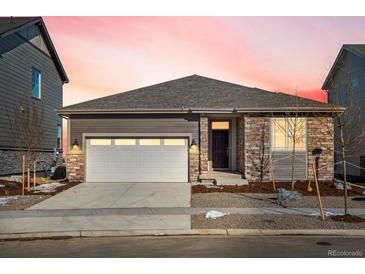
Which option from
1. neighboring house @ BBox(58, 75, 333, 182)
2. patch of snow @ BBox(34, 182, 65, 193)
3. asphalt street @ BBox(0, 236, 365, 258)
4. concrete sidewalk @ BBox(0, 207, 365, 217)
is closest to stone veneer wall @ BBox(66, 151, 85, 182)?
neighboring house @ BBox(58, 75, 333, 182)

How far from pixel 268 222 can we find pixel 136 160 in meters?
10.2

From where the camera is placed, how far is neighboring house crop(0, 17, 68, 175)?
2234 cm

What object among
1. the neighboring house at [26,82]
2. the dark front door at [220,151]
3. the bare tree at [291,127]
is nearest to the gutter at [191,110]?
the bare tree at [291,127]

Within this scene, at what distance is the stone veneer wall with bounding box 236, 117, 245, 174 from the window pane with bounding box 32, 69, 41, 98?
44.0 ft

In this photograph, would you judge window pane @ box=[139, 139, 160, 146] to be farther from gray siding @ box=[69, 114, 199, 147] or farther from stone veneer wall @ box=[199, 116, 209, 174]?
stone veneer wall @ box=[199, 116, 209, 174]

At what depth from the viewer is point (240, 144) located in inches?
810

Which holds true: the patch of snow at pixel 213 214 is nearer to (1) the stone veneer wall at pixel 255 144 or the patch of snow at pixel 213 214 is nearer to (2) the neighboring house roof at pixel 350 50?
(1) the stone veneer wall at pixel 255 144

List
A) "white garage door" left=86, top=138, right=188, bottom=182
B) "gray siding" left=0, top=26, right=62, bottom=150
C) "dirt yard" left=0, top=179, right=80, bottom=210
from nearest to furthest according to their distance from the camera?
"dirt yard" left=0, top=179, right=80, bottom=210, "white garage door" left=86, top=138, right=188, bottom=182, "gray siding" left=0, top=26, right=62, bottom=150

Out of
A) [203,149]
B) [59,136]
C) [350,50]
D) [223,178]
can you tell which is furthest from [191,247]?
[59,136]

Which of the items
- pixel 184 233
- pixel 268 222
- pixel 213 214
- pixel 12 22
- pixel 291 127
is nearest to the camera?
pixel 184 233

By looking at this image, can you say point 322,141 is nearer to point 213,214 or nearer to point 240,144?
point 240,144

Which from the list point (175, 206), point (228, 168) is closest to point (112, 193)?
point (175, 206)

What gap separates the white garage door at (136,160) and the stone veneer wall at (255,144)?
9.50ft

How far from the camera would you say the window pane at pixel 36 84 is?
2641cm
